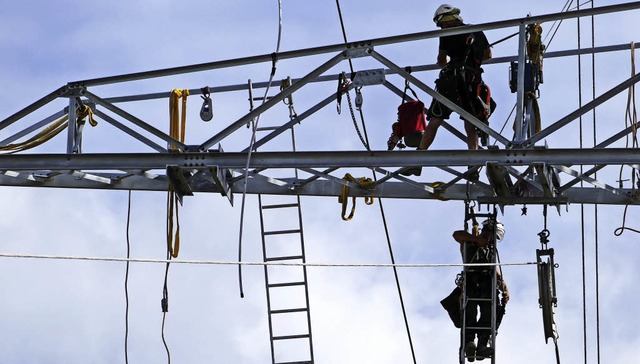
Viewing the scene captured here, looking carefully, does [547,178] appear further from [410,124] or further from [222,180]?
[222,180]

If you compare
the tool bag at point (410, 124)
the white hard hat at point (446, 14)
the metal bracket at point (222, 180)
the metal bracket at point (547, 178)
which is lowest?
the metal bracket at point (547, 178)

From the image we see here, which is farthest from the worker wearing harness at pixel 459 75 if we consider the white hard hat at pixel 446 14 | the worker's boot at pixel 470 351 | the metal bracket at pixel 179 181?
the metal bracket at pixel 179 181

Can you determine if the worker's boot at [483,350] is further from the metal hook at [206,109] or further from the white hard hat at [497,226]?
the metal hook at [206,109]

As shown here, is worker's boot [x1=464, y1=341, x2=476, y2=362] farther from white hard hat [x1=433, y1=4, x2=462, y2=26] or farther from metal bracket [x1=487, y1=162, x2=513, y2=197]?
white hard hat [x1=433, y1=4, x2=462, y2=26]

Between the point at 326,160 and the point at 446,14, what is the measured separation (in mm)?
2060

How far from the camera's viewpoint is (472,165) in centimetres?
1667

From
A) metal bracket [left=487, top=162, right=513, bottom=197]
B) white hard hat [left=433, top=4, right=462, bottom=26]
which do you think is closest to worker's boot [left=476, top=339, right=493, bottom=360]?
metal bracket [left=487, top=162, right=513, bottom=197]

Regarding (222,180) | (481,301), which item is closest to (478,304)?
(481,301)

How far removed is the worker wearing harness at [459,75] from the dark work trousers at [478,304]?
145cm

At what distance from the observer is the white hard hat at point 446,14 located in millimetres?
17891

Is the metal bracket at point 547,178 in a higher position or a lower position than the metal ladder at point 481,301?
higher

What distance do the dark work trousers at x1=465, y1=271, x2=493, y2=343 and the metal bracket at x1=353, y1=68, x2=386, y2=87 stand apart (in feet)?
7.38

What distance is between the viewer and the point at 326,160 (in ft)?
55.6

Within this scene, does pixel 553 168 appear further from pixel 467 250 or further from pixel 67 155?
pixel 67 155
